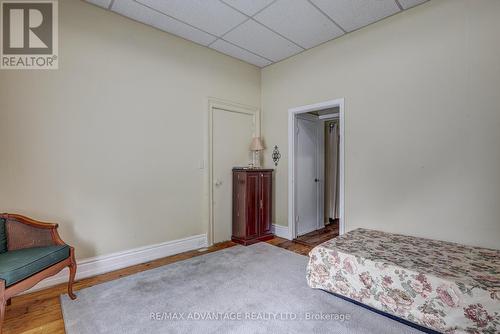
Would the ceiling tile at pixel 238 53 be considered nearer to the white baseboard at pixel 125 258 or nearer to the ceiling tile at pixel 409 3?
the ceiling tile at pixel 409 3

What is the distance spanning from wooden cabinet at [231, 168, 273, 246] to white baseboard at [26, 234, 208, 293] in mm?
576

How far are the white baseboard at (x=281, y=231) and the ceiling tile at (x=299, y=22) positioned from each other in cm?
287

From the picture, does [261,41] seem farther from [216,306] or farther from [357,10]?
[216,306]

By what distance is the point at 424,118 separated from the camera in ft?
8.48

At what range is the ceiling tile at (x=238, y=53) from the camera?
138 inches

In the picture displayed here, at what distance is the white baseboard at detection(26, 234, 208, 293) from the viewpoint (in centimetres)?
243

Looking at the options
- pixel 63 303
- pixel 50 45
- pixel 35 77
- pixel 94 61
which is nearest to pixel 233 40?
pixel 94 61

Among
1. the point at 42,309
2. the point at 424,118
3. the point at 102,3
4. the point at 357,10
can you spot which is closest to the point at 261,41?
the point at 357,10

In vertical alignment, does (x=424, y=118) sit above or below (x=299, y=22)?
below

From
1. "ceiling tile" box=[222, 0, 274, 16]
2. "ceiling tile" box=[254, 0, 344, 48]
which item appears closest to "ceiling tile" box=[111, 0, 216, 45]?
"ceiling tile" box=[222, 0, 274, 16]

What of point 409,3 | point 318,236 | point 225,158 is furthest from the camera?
point 318,236

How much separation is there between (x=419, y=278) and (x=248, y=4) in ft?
9.73

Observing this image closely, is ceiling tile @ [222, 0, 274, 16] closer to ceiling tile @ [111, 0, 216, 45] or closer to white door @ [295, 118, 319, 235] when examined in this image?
ceiling tile @ [111, 0, 216, 45]

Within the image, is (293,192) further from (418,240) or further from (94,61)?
(94,61)
